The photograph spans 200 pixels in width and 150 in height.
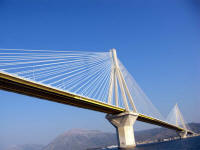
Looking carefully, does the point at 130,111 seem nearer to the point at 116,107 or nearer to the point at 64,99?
the point at 116,107

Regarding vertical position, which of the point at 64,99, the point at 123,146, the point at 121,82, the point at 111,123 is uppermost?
the point at 121,82

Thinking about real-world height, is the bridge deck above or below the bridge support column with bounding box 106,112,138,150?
above

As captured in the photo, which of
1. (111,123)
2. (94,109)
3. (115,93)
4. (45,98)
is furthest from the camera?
(111,123)

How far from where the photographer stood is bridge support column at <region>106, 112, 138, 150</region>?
40.8m

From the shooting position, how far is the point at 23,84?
2386cm

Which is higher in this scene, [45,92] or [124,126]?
[45,92]

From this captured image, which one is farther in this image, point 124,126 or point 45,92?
point 124,126

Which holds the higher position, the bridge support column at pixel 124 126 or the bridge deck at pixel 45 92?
the bridge deck at pixel 45 92

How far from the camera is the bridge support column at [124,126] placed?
134 ft

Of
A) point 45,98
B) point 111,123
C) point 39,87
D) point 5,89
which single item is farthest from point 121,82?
point 5,89

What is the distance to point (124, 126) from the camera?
41.8 m

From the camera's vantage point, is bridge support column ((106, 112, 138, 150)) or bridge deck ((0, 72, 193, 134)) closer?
bridge deck ((0, 72, 193, 134))

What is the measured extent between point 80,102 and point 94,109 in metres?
5.69

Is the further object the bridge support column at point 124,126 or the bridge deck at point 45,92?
the bridge support column at point 124,126
